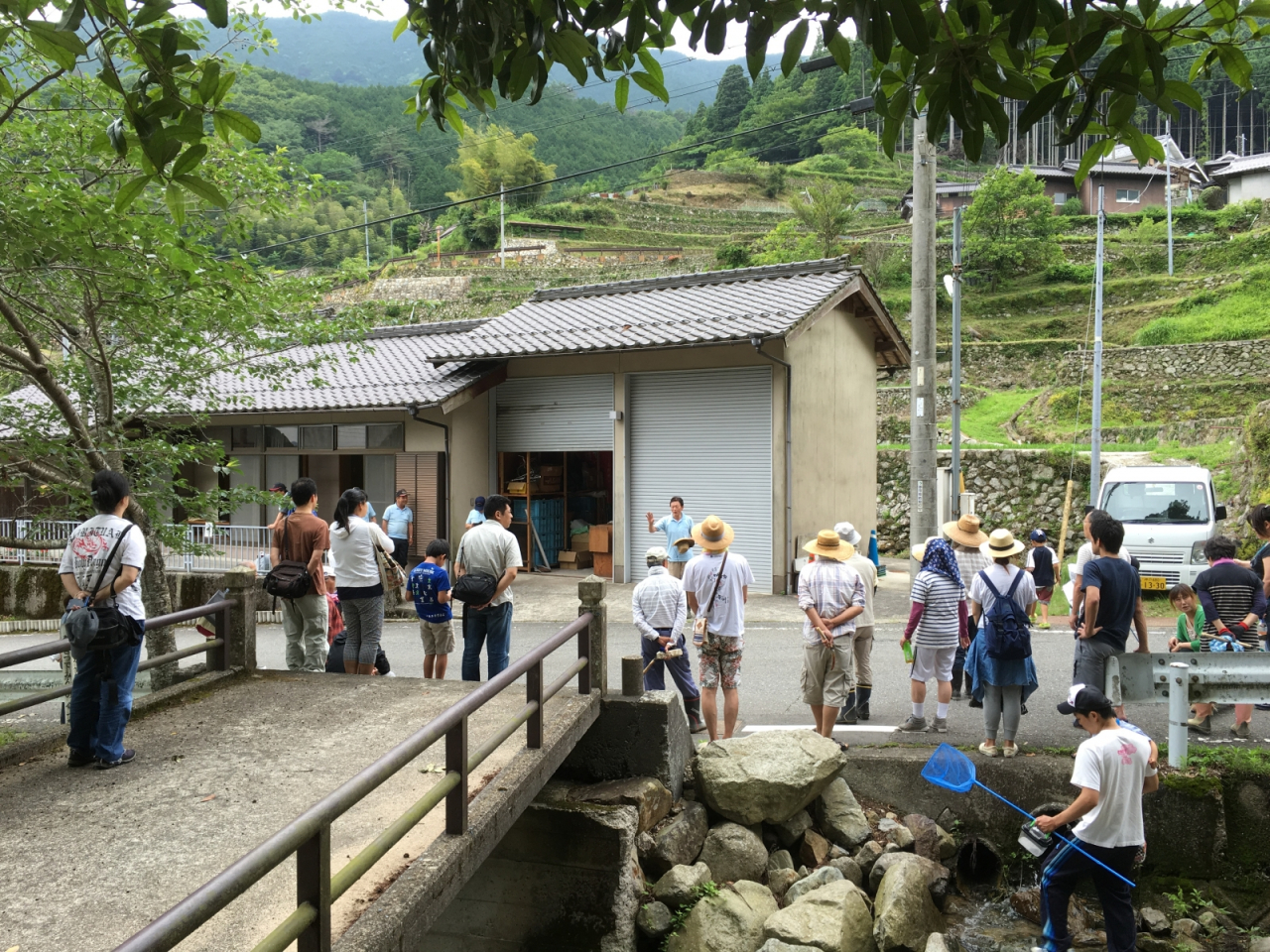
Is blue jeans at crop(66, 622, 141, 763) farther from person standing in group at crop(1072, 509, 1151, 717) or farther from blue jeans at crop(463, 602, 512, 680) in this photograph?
Answer: person standing in group at crop(1072, 509, 1151, 717)

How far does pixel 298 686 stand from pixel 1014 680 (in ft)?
17.4

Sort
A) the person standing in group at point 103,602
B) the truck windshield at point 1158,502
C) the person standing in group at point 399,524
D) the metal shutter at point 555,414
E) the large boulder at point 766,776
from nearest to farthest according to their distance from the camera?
1. the person standing in group at point 103,602
2. the large boulder at point 766,776
3. the truck windshield at point 1158,502
4. the person standing in group at point 399,524
5. the metal shutter at point 555,414

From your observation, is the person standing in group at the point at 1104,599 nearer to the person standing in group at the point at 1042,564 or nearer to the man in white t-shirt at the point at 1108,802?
the man in white t-shirt at the point at 1108,802

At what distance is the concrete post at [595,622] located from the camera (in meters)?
6.00

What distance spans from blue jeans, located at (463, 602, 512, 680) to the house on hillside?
807cm

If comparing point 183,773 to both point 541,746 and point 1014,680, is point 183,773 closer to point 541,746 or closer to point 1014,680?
point 541,746

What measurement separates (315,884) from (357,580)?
451 centimetres

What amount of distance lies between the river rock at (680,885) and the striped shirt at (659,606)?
180 centimetres

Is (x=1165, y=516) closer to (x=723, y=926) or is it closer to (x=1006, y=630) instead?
(x=1006, y=630)

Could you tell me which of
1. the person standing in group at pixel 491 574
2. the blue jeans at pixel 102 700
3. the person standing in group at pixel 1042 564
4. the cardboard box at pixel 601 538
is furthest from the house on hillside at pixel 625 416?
the blue jeans at pixel 102 700

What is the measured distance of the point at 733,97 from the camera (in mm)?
90562

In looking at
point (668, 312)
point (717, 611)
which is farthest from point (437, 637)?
point (668, 312)

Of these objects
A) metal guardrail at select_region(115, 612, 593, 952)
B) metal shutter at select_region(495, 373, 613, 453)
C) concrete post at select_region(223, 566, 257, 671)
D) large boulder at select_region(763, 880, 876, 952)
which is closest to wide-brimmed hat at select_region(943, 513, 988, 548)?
large boulder at select_region(763, 880, 876, 952)

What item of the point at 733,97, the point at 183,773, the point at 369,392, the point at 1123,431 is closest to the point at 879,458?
the point at 1123,431
